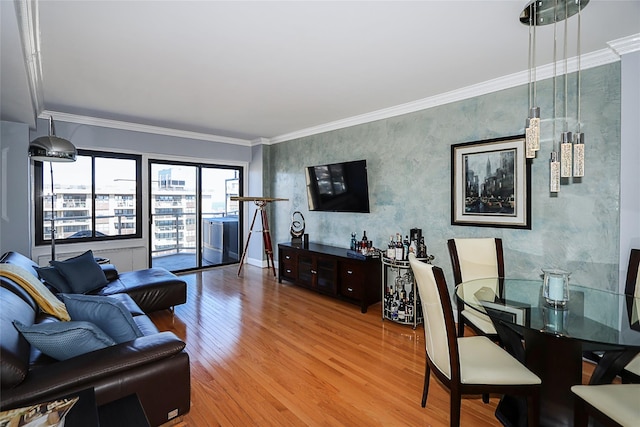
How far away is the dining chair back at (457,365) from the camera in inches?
65.9

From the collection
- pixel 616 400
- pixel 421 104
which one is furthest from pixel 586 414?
pixel 421 104

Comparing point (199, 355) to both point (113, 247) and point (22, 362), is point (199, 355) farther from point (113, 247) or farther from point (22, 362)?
point (113, 247)

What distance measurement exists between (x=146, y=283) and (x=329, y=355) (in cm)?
219

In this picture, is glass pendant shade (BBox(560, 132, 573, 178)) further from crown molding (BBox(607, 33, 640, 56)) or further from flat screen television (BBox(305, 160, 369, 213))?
flat screen television (BBox(305, 160, 369, 213))

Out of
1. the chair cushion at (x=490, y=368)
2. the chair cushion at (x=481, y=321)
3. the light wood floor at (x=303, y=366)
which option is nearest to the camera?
the chair cushion at (x=490, y=368)

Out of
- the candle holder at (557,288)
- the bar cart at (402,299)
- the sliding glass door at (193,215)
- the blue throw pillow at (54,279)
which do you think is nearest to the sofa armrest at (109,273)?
the blue throw pillow at (54,279)

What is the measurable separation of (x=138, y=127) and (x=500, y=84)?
5110mm

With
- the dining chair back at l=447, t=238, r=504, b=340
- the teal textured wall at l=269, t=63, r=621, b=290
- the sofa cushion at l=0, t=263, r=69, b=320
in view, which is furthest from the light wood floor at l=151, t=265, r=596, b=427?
the teal textured wall at l=269, t=63, r=621, b=290

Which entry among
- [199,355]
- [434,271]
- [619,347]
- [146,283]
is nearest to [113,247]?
[146,283]

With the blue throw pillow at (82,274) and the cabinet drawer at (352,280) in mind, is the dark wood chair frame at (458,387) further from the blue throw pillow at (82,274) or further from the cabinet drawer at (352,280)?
the blue throw pillow at (82,274)

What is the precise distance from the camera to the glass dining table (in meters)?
1.58

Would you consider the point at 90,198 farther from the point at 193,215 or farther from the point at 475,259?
the point at 475,259

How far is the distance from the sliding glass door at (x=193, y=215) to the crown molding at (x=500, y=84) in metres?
2.60

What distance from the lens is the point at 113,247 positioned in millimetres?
5070
